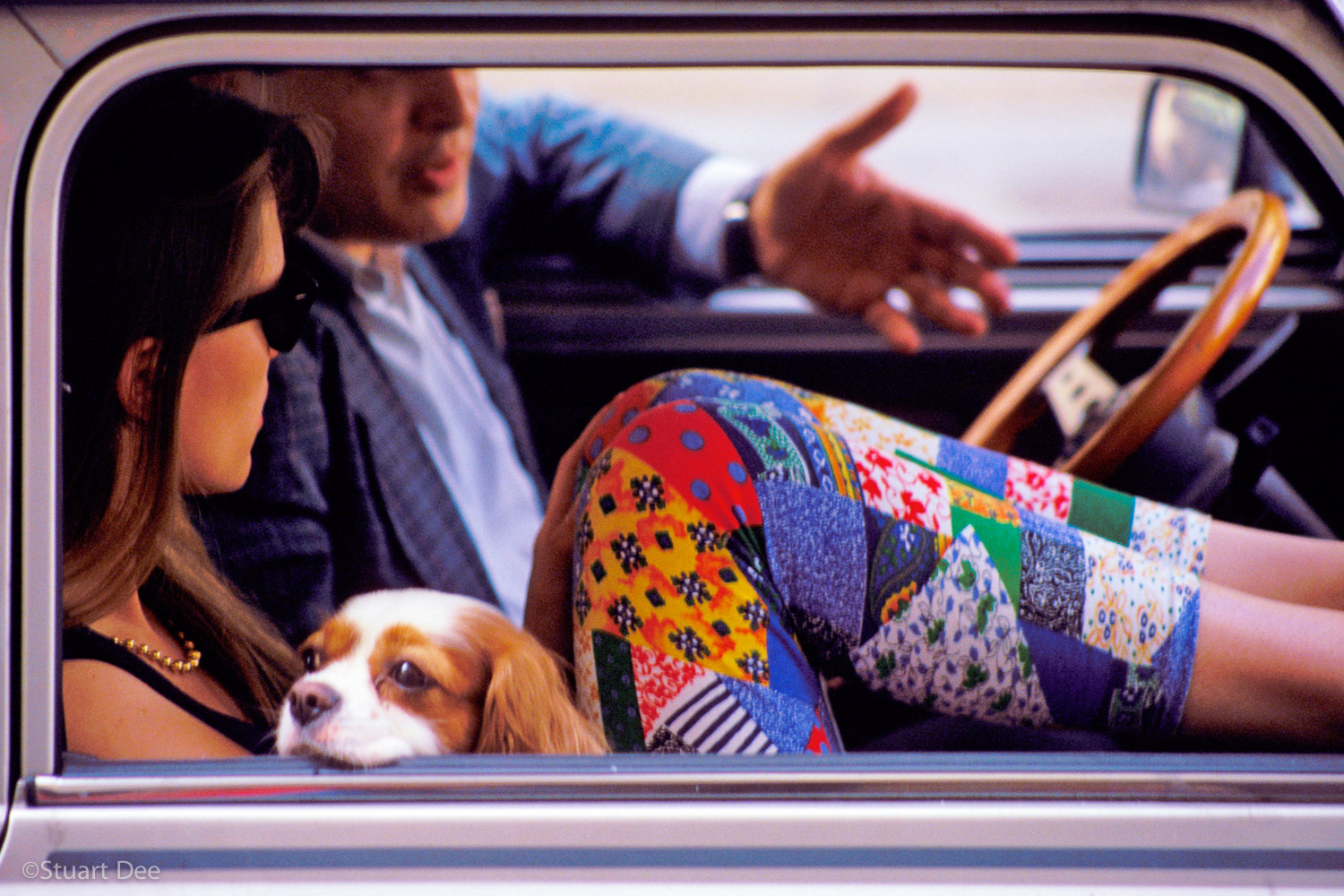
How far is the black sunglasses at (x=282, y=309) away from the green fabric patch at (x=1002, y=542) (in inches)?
29.7

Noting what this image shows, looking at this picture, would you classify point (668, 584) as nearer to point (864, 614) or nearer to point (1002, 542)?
point (864, 614)

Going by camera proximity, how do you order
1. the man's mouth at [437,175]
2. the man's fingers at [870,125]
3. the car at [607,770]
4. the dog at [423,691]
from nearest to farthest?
1. the car at [607,770]
2. the dog at [423,691]
3. the man's fingers at [870,125]
4. the man's mouth at [437,175]

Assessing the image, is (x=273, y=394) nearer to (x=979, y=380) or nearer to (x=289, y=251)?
(x=289, y=251)

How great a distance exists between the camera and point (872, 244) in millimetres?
2057

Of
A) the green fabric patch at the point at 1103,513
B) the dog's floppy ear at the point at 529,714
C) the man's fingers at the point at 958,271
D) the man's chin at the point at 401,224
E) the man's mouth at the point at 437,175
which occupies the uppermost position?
the man's mouth at the point at 437,175

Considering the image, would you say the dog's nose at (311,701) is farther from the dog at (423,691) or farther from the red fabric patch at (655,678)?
the red fabric patch at (655,678)

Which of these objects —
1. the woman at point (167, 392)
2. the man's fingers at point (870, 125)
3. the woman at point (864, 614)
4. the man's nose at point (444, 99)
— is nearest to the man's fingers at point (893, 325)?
the man's fingers at point (870, 125)

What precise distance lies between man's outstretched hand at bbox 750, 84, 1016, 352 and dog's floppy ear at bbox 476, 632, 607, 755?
1017 millimetres

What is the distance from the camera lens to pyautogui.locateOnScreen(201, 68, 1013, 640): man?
1.34 metres

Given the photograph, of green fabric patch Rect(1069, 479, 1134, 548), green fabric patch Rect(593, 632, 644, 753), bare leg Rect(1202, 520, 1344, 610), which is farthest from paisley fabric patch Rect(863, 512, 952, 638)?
bare leg Rect(1202, 520, 1344, 610)

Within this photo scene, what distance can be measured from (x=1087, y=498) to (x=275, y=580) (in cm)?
104

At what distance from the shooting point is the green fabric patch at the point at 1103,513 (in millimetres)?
1422

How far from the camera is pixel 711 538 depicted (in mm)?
A: 1094

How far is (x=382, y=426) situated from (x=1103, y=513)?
1.02 m
